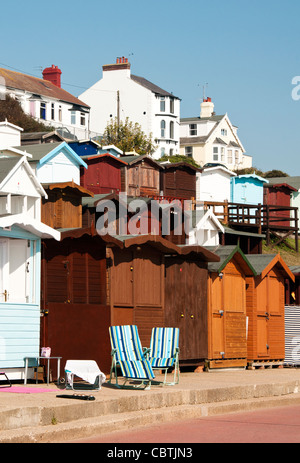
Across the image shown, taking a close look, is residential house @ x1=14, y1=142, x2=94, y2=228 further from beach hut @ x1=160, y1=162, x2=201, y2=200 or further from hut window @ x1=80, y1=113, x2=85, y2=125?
hut window @ x1=80, y1=113, x2=85, y2=125

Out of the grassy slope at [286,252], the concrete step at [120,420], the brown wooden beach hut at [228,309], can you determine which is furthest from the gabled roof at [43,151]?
the grassy slope at [286,252]

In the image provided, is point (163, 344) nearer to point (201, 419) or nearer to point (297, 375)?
point (201, 419)

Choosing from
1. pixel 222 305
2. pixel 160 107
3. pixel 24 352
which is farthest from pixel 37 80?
pixel 24 352

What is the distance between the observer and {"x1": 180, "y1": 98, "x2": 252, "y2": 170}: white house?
94688 millimetres

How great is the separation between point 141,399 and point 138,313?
581 cm

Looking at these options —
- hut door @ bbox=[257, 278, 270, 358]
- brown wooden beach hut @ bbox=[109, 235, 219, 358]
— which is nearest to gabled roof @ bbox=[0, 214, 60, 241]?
brown wooden beach hut @ bbox=[109, 235, 219, 358]

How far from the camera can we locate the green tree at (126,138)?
2864 inches

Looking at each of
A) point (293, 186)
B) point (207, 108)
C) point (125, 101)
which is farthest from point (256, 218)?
point (207, 108)

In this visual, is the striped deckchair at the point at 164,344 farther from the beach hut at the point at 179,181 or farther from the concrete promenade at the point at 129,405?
the beach hut at the point at 179,181

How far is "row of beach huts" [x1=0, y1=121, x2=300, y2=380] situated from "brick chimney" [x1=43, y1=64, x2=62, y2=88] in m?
50.2

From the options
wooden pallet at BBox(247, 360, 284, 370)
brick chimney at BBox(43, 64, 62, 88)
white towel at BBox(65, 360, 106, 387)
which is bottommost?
wooden pallet at BBox(247, 360, 284, 370)

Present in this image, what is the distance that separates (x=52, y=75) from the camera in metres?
79.2

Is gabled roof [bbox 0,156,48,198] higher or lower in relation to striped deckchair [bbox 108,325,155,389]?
higher

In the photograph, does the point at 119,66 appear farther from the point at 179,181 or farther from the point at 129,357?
the point at 129,357
